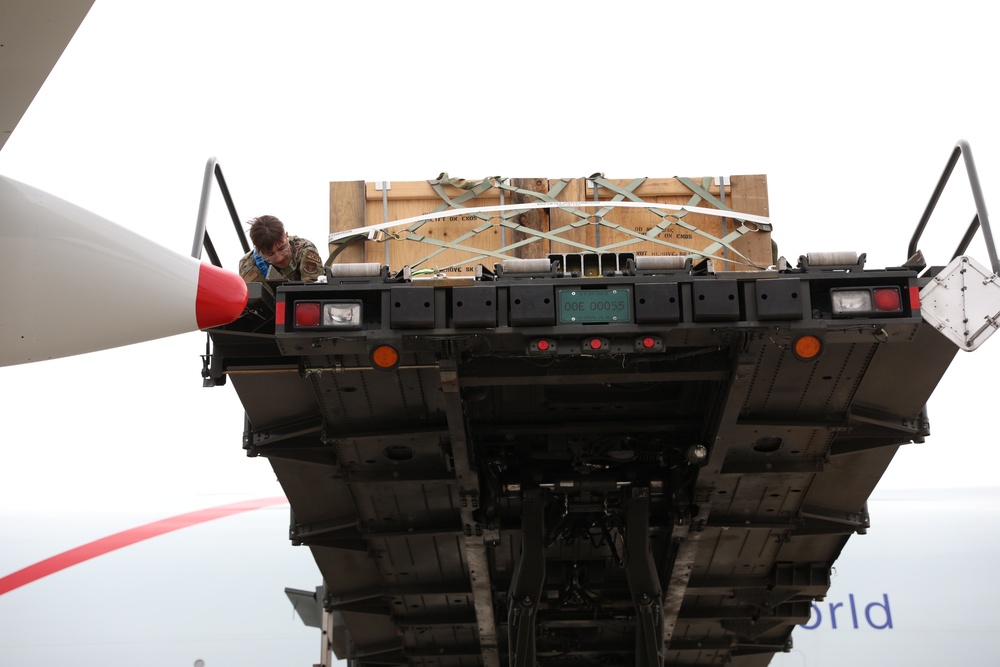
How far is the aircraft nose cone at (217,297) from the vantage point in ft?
12.3

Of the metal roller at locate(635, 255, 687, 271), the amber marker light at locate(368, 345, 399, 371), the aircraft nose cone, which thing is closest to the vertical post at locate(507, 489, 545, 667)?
the amber marker light at locate(368, 345, 399, 371)

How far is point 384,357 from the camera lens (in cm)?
541

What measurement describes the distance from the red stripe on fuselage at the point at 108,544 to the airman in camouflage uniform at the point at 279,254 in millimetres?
6730

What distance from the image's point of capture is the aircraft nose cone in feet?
12.3

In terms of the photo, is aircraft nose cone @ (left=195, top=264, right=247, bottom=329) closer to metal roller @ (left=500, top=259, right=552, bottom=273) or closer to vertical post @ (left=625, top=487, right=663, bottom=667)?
metal roller @ (left=500, top=259, right=552, bottom=273)

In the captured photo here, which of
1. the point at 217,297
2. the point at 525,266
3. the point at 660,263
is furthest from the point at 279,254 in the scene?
the point at 217,297

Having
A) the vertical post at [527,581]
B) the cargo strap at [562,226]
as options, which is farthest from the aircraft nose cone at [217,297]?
the vertical post at [527,581]

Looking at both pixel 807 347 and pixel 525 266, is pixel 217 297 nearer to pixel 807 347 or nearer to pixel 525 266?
pixel 525 266

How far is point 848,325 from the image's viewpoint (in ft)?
17.4

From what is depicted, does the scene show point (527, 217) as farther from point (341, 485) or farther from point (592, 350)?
point (341, 485)

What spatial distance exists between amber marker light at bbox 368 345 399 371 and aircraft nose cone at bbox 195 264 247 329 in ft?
5.10

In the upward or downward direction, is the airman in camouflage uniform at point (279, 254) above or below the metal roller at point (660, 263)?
above

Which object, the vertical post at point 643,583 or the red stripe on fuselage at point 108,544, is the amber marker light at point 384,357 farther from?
the red stripe on fuselage at point 108,544

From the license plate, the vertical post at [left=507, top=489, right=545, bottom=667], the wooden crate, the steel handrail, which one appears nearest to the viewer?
the license plate
